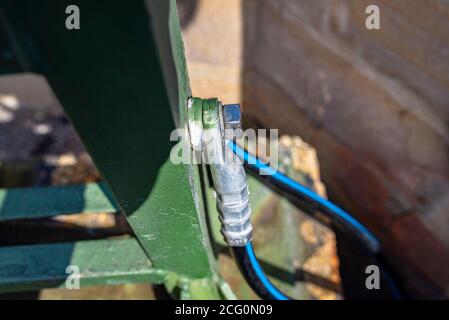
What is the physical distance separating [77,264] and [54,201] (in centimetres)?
15

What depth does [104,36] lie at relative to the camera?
46cm

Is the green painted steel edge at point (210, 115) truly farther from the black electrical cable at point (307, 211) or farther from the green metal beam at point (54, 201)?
the green metal beam at point (54, 201)

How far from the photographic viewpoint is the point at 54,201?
3.36ft

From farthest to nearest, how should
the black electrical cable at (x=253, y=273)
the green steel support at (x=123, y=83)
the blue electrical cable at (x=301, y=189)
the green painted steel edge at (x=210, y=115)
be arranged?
the blue electrical cable at (x=301, y=189) < the black electrical cable at (x=253, y=273) < the green painted steel edge at (x=210, y=115) < the green steel support at (x=123, y=83)

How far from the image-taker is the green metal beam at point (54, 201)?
101cm

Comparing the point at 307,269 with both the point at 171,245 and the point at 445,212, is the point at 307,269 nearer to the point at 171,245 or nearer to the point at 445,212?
the point at 445,212

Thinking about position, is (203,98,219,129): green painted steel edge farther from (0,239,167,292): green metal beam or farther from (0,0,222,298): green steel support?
(0,239,167,292): green metal beam

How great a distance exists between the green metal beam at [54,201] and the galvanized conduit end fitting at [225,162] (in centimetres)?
33

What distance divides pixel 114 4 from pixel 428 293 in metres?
1.45

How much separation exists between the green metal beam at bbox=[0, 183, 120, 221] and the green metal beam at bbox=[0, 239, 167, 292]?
7cm

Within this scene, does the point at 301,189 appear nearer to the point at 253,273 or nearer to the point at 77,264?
the point at 253,273

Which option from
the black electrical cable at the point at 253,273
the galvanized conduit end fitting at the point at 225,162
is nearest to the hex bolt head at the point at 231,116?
the galvanized conduit end fitting at the point at 225,162

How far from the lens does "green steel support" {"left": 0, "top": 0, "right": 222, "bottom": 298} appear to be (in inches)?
16.9

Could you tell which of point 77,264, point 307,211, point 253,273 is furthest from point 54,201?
point 307,211
